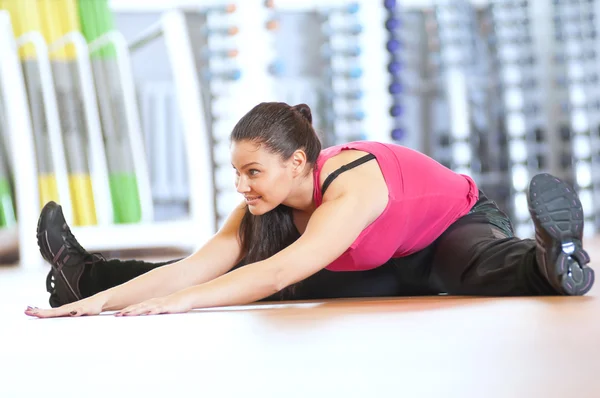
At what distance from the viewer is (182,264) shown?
76.5 inches

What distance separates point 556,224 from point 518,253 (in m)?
0.20

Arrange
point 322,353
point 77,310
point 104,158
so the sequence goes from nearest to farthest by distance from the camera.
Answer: point 322,353, point 77,310, point 104,158

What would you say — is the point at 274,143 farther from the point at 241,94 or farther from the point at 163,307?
the point at 241,94

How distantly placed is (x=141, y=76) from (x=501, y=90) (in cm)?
256

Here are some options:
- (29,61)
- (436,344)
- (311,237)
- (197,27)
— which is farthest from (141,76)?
(436,344)

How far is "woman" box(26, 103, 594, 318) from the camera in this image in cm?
162

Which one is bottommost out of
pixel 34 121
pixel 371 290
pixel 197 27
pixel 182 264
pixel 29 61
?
pixel 371 290

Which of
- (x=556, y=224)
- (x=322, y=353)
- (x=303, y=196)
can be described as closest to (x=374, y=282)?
(x=303, y=196)

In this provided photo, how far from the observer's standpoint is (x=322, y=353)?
1175 mm

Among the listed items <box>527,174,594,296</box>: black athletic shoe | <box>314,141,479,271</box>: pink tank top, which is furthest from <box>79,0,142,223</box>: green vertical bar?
<box>527,174,594,296</box>: black athletic shoe

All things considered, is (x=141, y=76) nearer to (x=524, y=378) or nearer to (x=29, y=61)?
(x=29, y=61)

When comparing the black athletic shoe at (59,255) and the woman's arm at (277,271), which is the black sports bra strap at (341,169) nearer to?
the woman's arm at (277,271)

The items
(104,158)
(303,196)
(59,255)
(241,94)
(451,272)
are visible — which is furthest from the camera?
(241,94)

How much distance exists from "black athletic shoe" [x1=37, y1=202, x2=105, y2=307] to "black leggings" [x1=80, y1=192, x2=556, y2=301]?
3 centimetres
